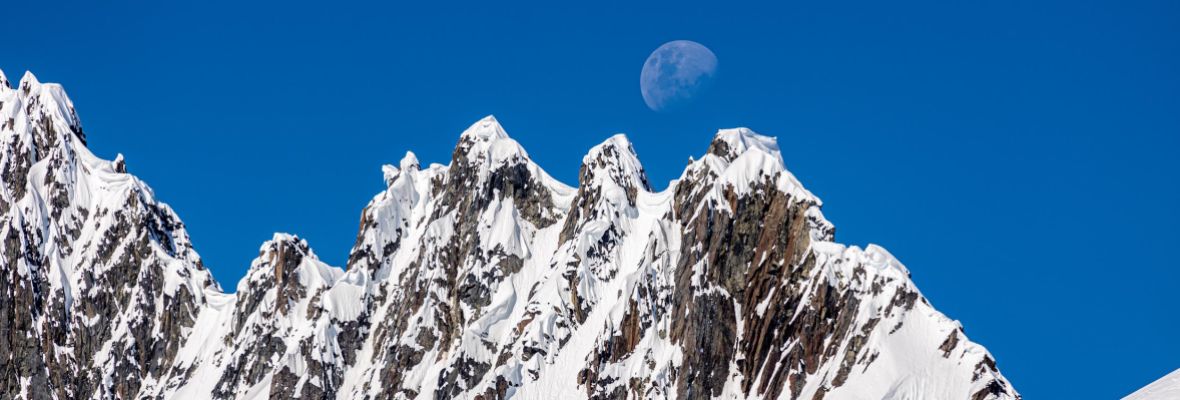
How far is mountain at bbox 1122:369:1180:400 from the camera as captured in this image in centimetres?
3005

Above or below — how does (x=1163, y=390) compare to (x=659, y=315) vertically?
below

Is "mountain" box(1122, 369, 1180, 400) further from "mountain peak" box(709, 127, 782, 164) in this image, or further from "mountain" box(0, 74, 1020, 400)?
"mountain peak" box(709, 127, 782, 164)

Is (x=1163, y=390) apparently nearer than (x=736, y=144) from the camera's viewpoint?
Yes

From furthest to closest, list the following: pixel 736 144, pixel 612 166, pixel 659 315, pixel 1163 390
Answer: pixel 612 166, pixel 736 144, pixel 659 315, pixel 1163 390

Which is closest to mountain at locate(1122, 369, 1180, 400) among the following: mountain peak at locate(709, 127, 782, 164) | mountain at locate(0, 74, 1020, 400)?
mountain at locate(0, 74, 1020, 400)

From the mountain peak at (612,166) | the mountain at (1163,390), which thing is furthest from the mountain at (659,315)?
the mountain at (1163,390)

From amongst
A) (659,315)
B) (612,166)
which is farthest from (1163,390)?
(612,166)

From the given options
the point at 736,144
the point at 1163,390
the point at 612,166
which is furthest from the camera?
the point at 612,166

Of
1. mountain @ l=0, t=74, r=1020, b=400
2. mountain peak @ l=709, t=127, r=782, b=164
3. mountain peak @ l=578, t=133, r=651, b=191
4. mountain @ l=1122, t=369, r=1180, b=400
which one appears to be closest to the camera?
mountain @ l=1122, t=369, r=1180, b=400

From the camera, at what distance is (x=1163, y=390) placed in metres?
30.4

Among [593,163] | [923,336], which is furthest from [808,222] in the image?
[593,163]

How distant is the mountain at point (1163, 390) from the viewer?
30047mm

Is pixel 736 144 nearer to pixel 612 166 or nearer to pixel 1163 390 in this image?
pixel 612 166

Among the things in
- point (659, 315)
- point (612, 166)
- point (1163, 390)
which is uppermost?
point (612, 166)
